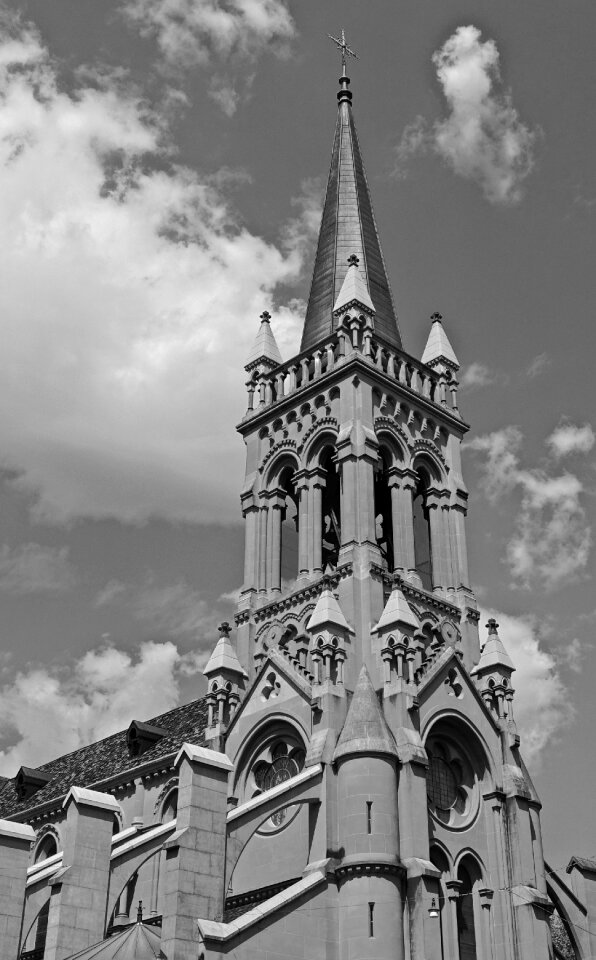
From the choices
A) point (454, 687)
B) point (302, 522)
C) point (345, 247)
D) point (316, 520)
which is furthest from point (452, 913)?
point (345, 247)

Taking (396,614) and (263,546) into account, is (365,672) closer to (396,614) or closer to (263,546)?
(396,614)

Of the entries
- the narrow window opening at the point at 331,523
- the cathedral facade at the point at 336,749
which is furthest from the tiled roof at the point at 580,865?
the narrow window opening at the point at 331,523

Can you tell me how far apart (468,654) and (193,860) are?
1469 centimetres

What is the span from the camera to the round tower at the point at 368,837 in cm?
3022

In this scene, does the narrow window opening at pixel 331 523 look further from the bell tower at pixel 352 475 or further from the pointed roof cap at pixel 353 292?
the pointed roof cap at pixel 353 292

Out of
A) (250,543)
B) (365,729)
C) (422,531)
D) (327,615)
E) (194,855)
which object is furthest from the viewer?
(422,531)

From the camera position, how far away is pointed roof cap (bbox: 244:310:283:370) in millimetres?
47781

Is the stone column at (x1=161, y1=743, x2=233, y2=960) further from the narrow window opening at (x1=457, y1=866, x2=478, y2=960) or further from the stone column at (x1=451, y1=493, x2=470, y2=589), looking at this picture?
the stone column at (x1=451, y1=493, x2=470, y2=589)

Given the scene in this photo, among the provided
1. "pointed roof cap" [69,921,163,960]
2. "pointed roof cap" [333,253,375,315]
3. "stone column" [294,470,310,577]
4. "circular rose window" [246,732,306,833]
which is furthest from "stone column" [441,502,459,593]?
"pointed roof cap" [69,921,163,960]

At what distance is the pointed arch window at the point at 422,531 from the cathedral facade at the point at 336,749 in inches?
3.8

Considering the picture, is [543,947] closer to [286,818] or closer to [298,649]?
[286,818]

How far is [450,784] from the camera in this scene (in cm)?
3650

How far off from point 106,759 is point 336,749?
1931cm

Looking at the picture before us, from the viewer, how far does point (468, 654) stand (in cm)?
4044
